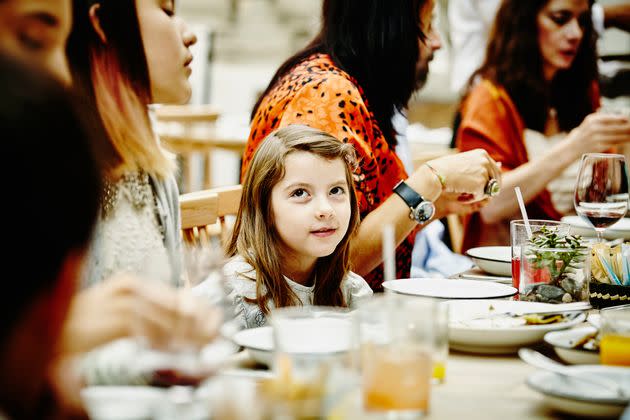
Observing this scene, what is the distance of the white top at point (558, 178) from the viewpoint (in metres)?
3.09

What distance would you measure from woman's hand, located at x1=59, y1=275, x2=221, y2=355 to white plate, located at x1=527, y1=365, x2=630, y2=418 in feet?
1.41

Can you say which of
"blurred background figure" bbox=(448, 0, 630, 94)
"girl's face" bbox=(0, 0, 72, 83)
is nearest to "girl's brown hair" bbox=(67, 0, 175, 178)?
"girl's face" bbox=(0, 0, 72, 83)

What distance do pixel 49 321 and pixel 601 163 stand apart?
1.52 m

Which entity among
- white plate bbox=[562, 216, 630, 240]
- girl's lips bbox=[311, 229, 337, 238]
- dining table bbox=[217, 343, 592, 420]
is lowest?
dining table bbox=[217, 343, 592, 420]

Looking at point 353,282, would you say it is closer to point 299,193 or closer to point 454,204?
point 299,193

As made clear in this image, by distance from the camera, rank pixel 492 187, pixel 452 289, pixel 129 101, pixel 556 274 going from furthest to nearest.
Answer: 1. pixel 492 187
2. pixel 452 289
3. pixel 556 274
4. pixel 129 101

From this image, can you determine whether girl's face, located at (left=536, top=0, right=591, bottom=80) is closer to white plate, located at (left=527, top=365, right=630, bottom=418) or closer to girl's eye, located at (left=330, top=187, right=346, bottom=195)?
girl's eye, located at (left=330, top=187, right=346, bottom=195)

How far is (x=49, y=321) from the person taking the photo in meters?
0.57

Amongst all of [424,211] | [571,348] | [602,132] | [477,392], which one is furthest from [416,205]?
[602,132]

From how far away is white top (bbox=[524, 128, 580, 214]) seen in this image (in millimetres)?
3086

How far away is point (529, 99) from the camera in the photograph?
3088mm

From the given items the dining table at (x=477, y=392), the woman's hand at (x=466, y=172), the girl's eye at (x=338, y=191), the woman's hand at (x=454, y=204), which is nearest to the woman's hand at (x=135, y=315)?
the dining table at (x=477, y=392)

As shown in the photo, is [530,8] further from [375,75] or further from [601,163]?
[601,163]

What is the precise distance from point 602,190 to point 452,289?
48cm
